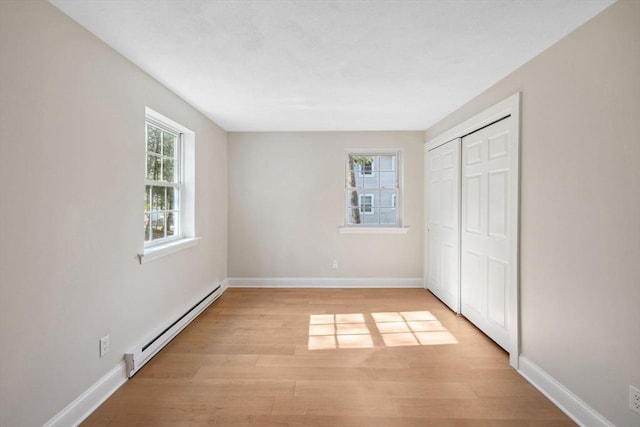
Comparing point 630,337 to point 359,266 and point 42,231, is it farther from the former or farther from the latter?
point 359,266

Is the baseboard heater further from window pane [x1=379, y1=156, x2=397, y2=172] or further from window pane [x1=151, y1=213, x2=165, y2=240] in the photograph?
window pane [x1=379, y1=156, x2=397, y2=172]

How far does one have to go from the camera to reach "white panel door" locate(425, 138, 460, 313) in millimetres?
3799

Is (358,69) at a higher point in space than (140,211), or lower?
higher

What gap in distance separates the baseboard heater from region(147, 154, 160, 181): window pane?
56.2 inches

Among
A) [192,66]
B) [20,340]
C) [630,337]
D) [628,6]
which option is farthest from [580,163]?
[20,340]

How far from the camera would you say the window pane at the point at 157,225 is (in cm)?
312

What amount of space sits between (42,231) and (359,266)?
395 centimetres

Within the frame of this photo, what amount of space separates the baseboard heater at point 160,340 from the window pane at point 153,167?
1.43m

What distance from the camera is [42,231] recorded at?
1724mm

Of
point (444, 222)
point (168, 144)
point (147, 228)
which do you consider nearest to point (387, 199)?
point (444, 222)

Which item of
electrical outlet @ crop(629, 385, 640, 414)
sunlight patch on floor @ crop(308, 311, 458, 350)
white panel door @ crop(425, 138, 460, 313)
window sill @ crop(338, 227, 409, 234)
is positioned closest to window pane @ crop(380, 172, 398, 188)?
white panel door @ crop(425, 138, 460, 313)

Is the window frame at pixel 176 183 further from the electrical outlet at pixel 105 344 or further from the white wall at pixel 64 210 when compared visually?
the electrical outlet at pixel 105 344

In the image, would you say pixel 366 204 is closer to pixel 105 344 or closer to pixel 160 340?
pixel 160 340

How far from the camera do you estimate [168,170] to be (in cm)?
346
